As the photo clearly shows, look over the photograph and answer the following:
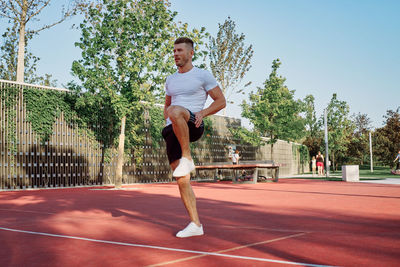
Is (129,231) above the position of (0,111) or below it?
below

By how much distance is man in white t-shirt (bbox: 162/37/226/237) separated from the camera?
12.5 feet

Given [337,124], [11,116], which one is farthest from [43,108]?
[337,124]

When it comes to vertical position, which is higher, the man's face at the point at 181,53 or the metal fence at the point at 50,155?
the man's face at the point at 181,53

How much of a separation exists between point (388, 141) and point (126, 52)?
119 feet

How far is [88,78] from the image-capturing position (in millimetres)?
14586

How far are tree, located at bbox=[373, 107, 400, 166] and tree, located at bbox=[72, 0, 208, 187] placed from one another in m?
34.8

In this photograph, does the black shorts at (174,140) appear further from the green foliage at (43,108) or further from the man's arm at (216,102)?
the green foliage at (43,108)

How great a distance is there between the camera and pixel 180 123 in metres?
3.73

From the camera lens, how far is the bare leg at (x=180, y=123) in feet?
12.2

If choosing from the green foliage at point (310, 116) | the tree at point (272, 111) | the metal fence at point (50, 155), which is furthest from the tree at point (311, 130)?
the metal fence at point (50, 155)

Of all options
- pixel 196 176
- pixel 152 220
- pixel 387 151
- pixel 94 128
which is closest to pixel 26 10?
pixel 94 128

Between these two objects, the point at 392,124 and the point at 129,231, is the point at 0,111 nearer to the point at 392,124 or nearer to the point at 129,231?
the point at 129,231

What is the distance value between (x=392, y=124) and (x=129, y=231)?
4573 cm

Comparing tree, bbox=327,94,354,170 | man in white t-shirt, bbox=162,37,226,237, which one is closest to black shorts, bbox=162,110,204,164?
man in white t-shirt, bbox=162,37,226,237
